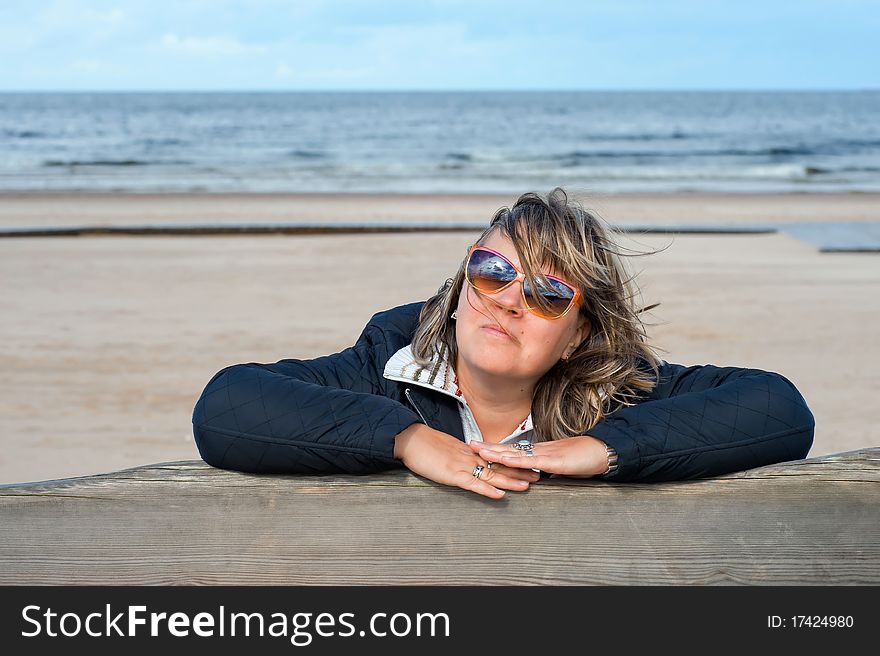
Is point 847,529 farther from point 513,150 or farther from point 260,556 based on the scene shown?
point 513,150

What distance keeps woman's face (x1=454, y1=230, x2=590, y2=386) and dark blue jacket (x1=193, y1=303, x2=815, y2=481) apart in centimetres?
32

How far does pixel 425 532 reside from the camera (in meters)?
1.35

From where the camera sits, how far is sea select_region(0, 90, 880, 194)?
25609 millimetres

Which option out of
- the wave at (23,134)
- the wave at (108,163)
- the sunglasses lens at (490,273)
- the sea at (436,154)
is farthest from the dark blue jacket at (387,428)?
the wave at (23,134)

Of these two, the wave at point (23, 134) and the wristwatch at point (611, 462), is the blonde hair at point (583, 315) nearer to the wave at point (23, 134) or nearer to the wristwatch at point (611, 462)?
the wristwatch at point (611, 462)

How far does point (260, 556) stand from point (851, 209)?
62.3 feet

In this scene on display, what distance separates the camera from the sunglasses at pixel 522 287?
6.18 feet

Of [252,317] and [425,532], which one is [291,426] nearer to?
[425,532]

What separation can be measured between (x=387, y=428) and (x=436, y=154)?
34.9m

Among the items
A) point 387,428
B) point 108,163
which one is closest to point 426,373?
point 387,428

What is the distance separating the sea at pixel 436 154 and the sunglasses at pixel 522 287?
56.9ft

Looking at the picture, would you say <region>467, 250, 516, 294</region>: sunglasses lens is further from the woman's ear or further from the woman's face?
the woman's ear

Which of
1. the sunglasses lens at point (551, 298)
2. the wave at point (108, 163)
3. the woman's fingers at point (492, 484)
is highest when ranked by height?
the wave at point (108, 163)

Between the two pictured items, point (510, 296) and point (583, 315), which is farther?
point (583, 315)
